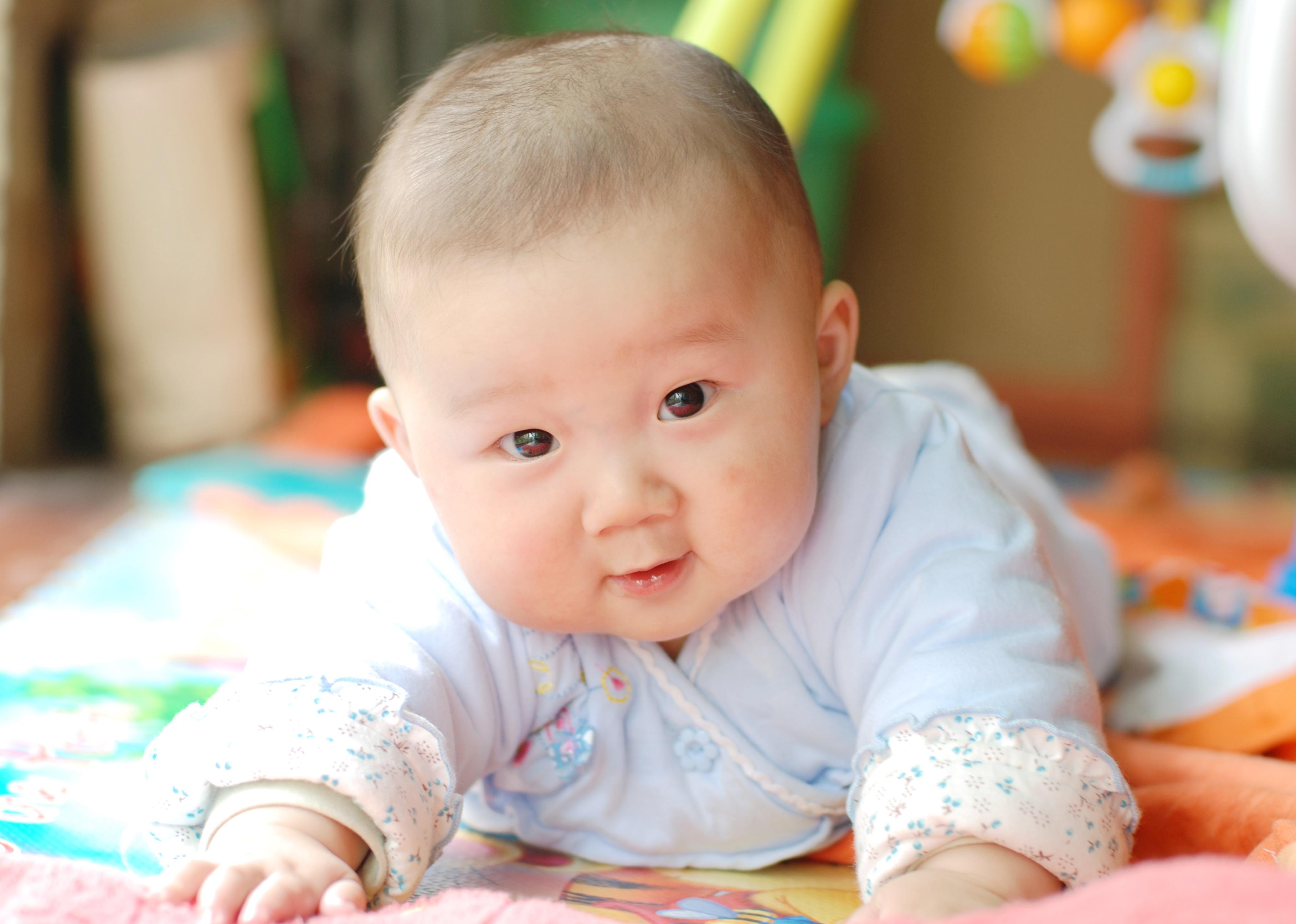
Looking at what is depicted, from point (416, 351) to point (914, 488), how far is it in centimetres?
28

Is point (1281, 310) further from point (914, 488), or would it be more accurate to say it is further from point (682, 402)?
point (682, 402)

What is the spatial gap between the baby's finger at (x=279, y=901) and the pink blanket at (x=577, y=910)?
2cm

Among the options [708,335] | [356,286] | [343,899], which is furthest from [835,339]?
[356,286]

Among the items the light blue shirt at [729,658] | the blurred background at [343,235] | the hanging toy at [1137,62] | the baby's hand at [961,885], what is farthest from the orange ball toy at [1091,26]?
the baby's hand at [961,885]

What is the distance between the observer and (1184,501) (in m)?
1.80

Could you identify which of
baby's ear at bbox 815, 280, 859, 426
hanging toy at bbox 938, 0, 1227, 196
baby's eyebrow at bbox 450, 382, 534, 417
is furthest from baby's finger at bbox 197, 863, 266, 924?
hanging toy at bbox 938, 0, 1227, 196

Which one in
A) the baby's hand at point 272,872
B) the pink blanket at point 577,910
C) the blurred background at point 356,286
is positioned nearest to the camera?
the pink blanket at point 577,910

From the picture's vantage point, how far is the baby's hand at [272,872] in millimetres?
524

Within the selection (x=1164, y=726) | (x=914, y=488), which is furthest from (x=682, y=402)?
(x=1164, y=726)

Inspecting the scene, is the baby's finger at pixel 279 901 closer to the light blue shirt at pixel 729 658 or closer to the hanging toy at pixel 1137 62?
the light blue shirt at pixel 729 658

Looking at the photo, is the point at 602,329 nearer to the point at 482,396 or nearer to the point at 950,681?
the point at 482,396

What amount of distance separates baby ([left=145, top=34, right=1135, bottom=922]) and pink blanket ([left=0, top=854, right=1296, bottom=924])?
0.09ft

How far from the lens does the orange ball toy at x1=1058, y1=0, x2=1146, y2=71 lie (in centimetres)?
155

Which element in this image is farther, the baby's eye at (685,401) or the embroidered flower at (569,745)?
the embroidered flower at (569,745)
